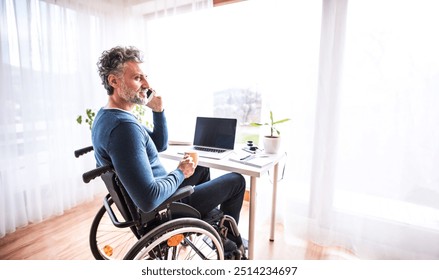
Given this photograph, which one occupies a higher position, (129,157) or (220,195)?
(129,157)

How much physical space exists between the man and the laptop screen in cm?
27

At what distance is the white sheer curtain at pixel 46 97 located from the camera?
1.74 m

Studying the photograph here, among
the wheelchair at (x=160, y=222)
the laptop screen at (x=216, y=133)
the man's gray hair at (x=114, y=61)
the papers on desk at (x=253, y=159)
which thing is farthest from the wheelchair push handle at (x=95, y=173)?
the laptop screen at (x=216, y=133)

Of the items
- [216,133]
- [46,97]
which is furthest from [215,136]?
[46,97]

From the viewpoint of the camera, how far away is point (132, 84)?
1.12 m

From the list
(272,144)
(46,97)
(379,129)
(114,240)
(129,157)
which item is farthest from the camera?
(46,97)

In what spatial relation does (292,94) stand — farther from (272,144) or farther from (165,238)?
(165,238)

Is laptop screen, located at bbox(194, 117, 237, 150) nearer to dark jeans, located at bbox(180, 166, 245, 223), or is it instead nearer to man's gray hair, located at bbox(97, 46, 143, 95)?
dark jeans, located at bbox(180, 166, 245, 223)

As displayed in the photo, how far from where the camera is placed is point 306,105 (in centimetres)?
166

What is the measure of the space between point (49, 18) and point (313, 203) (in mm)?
2449

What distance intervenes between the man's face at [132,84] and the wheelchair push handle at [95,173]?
0.35 m

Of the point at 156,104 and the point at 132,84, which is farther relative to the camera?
the point at 156,104

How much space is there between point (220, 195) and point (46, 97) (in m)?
1.66
